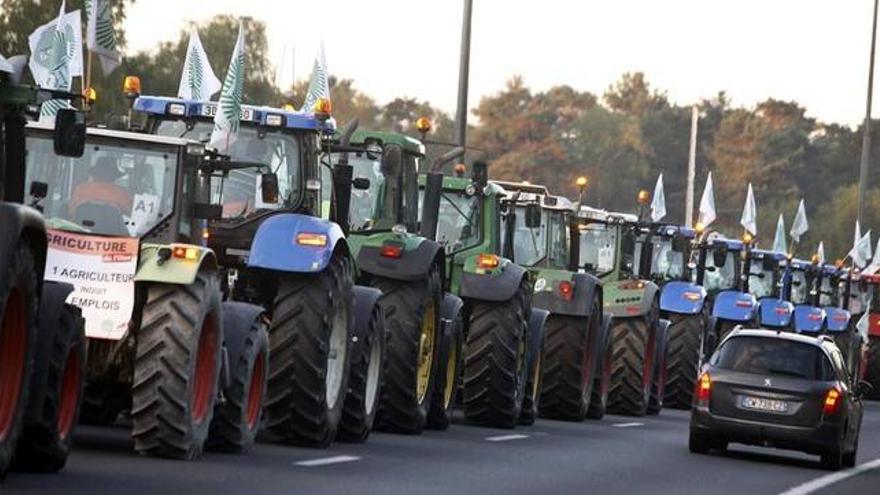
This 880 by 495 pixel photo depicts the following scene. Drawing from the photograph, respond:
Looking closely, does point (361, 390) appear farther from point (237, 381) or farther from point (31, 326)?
point (31, 326)

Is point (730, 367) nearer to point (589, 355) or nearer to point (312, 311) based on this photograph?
point (589, 355)

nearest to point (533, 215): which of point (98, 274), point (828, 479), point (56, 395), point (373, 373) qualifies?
point (828, 479)

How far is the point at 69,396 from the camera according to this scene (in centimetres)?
1673

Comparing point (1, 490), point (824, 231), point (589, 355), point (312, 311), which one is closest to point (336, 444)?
point (312, 311)

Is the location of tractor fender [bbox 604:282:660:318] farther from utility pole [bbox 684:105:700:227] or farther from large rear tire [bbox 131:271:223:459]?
utility pole [bbox 684:105:700:227]

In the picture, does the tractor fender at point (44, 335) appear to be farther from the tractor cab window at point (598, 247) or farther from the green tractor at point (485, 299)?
the tractor cab window at point (598, 247)

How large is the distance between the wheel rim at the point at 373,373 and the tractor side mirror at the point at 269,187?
2.57 metres

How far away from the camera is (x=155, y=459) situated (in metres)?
18.1

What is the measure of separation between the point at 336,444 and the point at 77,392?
5.82m

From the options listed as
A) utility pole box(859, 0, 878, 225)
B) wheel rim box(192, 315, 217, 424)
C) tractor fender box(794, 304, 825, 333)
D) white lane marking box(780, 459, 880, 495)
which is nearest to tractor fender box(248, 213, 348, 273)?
wheel rim box(192, 315, 217, 424)

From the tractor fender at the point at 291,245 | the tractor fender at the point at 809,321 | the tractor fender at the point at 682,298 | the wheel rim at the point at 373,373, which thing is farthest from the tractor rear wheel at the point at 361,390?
the tractor fender at the point at 809,321

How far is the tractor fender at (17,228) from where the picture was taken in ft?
47.4

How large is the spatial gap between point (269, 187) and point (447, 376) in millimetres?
6312

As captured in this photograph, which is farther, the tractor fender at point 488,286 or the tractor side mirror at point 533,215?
the tractor side mirror at point 533,215
